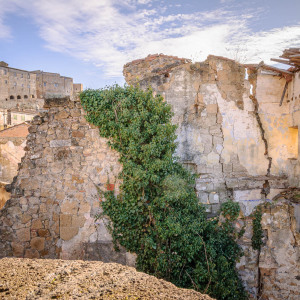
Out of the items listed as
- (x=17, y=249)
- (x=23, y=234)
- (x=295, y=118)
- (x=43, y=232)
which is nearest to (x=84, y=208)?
(x=43, y=232)

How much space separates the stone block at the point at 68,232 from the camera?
534cm

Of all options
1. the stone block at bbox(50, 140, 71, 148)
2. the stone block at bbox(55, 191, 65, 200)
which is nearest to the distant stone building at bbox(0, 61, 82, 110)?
the stone block at bbox(50, 140, 71, 148)

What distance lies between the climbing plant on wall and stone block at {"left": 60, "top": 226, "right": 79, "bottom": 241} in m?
0.79

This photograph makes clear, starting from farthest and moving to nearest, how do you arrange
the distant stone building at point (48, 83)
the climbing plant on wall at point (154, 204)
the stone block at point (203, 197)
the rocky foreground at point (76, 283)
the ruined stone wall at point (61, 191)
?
the distant stone building at point (48, 83), the stone block at point (203, 197), the ruined stone wall at point (61, 191), the climbing plant on wall at point (154, 204), the rocky foreground at point (76, 283)

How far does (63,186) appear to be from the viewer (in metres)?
5.41

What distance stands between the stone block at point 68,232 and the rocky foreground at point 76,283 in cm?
335

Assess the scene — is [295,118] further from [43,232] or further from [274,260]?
[43,232]

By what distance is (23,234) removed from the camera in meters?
5.34

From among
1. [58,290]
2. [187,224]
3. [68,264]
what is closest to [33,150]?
[187,224]

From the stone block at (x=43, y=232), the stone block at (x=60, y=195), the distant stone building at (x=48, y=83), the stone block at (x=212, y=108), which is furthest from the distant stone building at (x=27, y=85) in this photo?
the stone block at (x=43, y=232)

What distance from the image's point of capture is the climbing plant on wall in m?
4.81

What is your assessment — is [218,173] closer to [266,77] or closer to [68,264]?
[266,77]

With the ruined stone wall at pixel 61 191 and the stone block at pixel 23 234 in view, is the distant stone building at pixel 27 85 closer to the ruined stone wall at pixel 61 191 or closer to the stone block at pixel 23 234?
the ruined stone wall at pixel 61 191

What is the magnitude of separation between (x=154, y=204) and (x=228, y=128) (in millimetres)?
3553
